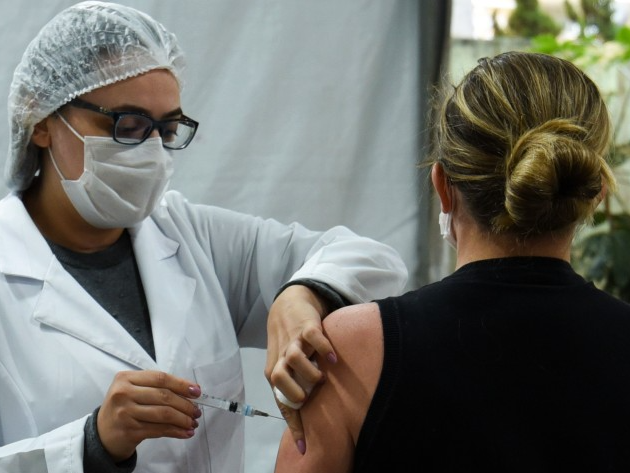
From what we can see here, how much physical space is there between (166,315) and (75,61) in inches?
18.3

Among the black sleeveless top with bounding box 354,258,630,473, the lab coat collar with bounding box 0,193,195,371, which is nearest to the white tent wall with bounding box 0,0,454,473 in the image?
the lab coat collar with bounding box 0,193,195,371

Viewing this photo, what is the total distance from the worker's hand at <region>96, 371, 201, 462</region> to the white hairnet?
53 centimetres

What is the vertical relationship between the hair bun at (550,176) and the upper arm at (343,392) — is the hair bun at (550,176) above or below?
above

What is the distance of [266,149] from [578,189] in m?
1.19

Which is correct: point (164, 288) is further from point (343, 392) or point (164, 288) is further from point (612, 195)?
point (612, 195)

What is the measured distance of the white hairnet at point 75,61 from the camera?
56.9 inches

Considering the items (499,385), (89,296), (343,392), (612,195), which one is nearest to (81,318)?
(89,296)

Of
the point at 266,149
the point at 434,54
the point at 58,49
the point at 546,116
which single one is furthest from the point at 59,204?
the point at 434,54

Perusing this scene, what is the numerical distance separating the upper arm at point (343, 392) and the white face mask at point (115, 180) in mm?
570

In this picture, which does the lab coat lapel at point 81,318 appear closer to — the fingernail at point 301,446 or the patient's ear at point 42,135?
the patient's ear at point 42,135

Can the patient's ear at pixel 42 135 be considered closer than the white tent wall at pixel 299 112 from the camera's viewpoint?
Yes

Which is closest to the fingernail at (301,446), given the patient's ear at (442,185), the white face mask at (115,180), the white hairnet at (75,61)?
the patient's ear at (442,185)

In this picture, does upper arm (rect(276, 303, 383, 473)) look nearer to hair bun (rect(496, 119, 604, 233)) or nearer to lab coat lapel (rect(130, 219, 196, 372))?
hair bun (rect(496, 119, 604, 233))

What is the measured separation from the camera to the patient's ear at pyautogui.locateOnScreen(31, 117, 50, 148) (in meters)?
1.50
